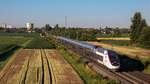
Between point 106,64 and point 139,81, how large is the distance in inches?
321

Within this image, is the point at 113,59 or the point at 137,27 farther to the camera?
the point at 137,27

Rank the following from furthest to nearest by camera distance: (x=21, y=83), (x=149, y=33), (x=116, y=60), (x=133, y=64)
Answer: (x=149, y=33)
(x=133, y=64)
(x=116, y=60)
(x=21, y=83)

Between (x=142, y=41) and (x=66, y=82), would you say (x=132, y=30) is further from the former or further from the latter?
(x=66, y=82)

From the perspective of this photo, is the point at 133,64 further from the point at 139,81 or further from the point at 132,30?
the point at 132,30

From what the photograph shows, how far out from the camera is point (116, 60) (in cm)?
3688

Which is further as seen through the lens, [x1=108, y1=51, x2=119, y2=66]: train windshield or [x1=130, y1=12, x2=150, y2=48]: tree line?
[x1=130, y1=12, x2=150, y2=48]: tree line

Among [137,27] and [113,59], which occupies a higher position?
[113,59]

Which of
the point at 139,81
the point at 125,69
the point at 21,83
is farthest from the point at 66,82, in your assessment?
the point at 125,69

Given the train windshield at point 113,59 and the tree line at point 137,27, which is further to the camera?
the tree line at point 137,27

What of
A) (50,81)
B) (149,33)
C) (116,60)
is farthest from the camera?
(149,33)

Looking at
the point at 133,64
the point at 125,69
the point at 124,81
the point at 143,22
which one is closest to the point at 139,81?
the point at 124,81

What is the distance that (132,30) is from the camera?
378ft

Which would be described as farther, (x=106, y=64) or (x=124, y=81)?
(x=106, y=64)

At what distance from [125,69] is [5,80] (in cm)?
1565
